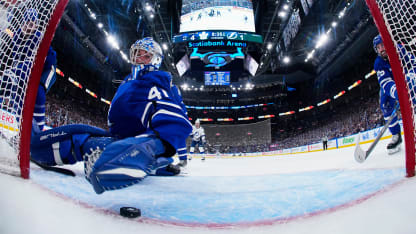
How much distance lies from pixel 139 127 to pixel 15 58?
0.72 metres

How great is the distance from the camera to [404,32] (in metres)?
1.06

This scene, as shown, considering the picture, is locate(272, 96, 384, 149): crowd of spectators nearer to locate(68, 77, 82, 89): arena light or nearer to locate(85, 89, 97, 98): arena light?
locate(85, 89, 97, 98): arena light

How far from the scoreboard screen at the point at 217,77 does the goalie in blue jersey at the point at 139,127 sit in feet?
29.5

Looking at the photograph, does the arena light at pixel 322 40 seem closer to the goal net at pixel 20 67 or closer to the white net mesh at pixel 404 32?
the white net mesh at pixel 404 32

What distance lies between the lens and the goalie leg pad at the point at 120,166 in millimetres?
859

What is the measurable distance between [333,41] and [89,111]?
15731 mm

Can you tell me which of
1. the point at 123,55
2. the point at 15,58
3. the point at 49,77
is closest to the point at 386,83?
the point at 15,58

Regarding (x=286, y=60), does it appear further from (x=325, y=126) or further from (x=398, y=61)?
(x=398, y=61)

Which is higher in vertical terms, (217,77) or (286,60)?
(286,60)

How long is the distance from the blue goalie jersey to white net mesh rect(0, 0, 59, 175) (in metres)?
0.45

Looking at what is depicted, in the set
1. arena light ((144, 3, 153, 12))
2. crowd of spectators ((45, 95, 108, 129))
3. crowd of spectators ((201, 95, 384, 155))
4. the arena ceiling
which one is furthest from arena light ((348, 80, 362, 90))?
crowd of spectators ((45, 95, 108, 129))

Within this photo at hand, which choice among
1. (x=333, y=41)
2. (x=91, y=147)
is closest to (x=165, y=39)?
(x=333, y=41)

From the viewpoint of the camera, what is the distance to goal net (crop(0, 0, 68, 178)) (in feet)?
3.18

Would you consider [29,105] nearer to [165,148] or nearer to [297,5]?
[165,148]
